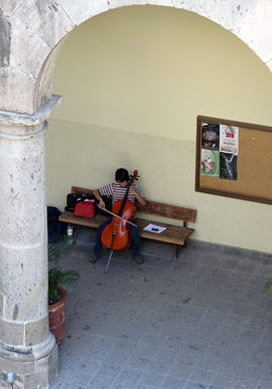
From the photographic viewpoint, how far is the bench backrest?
1336 cm

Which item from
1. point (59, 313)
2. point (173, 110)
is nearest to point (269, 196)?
point (173, 110)

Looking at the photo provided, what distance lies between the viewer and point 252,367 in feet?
36.3

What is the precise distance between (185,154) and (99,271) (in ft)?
6.78

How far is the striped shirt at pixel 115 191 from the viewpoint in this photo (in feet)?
42.9

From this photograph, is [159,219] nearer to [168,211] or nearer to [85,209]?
[168,211]

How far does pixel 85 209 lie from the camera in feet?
→ 44.1

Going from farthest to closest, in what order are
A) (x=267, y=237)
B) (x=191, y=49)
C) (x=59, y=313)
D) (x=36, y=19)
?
1. (x=267, y=237)
2. (x=191, y=49)
3. (x=59, y=313)
4. (x=36, y=19)

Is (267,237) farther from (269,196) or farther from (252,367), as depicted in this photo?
(252,367)

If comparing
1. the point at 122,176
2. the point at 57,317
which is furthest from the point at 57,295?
the point at 122,176

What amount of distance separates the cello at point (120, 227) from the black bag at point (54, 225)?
3.44ft

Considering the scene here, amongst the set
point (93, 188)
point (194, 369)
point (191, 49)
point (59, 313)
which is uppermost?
point (191, 49)

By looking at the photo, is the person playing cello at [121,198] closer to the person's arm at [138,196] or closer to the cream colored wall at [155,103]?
the person's arm at [138,196]

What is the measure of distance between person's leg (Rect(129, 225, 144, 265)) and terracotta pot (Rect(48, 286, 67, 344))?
7.47 ft

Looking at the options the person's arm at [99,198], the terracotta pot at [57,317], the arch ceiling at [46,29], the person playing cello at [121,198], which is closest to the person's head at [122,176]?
the person playing cello at [121,198]
